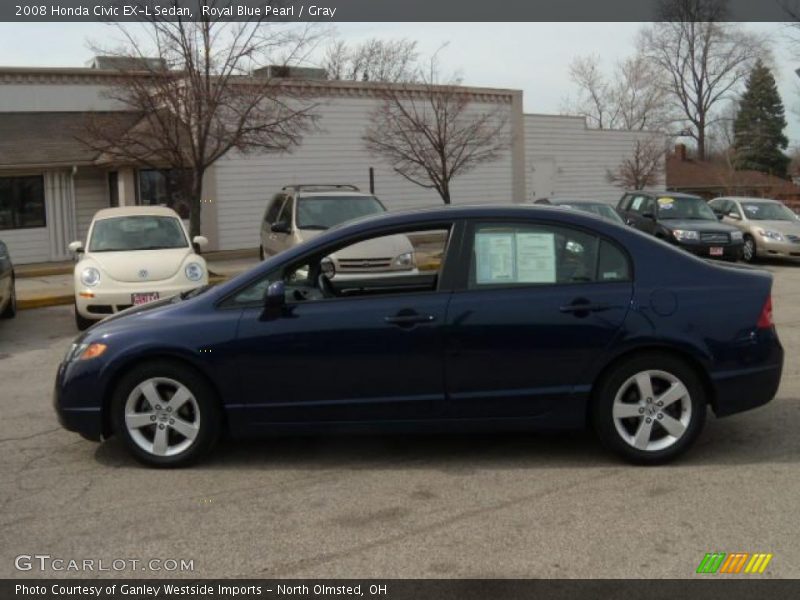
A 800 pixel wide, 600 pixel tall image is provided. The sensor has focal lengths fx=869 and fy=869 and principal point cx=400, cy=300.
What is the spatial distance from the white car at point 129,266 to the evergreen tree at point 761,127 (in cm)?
5897

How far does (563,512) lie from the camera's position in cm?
458

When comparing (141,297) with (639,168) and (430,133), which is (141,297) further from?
(639,168)

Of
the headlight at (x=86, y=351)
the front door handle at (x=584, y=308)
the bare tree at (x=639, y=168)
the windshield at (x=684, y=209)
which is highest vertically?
the bare tree at (x=639, y=168)

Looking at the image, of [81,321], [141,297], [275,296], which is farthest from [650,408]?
[81,321]

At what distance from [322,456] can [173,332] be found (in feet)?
4.12

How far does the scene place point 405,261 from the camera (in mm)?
6883

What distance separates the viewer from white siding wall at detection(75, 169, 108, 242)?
2159 centimetres

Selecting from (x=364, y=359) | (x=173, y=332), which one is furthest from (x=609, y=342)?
(x=173, y=332)

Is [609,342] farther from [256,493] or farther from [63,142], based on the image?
[63,142]

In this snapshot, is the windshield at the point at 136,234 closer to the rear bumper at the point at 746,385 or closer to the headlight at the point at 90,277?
the headlight at the point at 90,277

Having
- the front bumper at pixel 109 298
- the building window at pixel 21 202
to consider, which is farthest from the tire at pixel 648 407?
the building window at pixel 21 202

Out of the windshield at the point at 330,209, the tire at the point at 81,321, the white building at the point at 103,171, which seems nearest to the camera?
the tire at the point at 81,321

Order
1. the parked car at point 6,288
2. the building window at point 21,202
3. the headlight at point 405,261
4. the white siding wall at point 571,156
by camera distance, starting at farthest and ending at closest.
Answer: the white siding wall at point 571,156 → the building window at point 21,202 → the parked car at point 6,288 → the headlight at point 405,261

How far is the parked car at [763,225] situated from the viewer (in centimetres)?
1841
